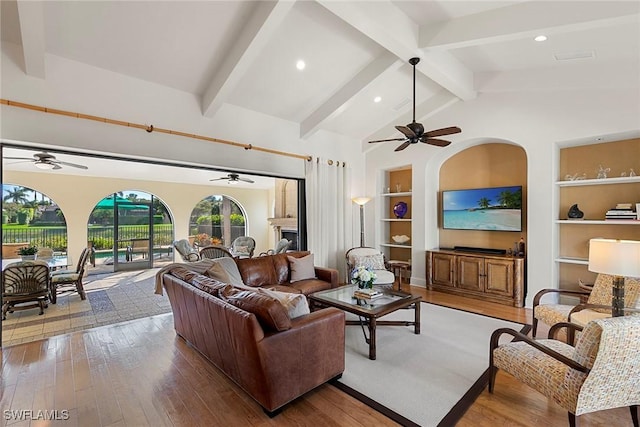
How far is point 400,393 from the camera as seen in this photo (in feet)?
7.98

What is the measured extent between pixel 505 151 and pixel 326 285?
3892 mm

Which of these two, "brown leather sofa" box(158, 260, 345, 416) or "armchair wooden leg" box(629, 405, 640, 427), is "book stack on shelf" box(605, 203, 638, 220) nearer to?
"armchair wooden leg" box(629, 405, 640, 427)

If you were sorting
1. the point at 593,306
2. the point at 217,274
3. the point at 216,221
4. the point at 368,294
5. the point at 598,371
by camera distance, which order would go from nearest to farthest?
1. the point at 598,371
2. the point at 593,306
3. the point at 368,294
4. the point at 217,274
5. the point at 216,221

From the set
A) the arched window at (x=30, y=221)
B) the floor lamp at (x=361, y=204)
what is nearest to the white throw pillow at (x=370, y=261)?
the floor lamp at (x=361, y=204)

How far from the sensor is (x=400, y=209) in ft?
21.1

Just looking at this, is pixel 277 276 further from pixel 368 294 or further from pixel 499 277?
pixel 499 277

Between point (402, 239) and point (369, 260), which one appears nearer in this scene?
point (369, 260)

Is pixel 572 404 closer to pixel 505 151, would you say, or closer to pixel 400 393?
pixel 400 393

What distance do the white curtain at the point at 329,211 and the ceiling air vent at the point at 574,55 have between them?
3680mm

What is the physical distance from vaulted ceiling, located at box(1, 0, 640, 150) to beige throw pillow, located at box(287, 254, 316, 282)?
249 centimetres

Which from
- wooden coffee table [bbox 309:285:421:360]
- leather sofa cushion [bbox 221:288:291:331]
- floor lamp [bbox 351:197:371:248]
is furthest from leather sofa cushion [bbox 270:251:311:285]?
leather sofa cushion [bbox 221:288:291:331]

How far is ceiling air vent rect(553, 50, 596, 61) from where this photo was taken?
3.70m

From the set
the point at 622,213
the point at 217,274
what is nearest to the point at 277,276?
the point at 217,274

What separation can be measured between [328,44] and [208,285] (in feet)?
10.6
